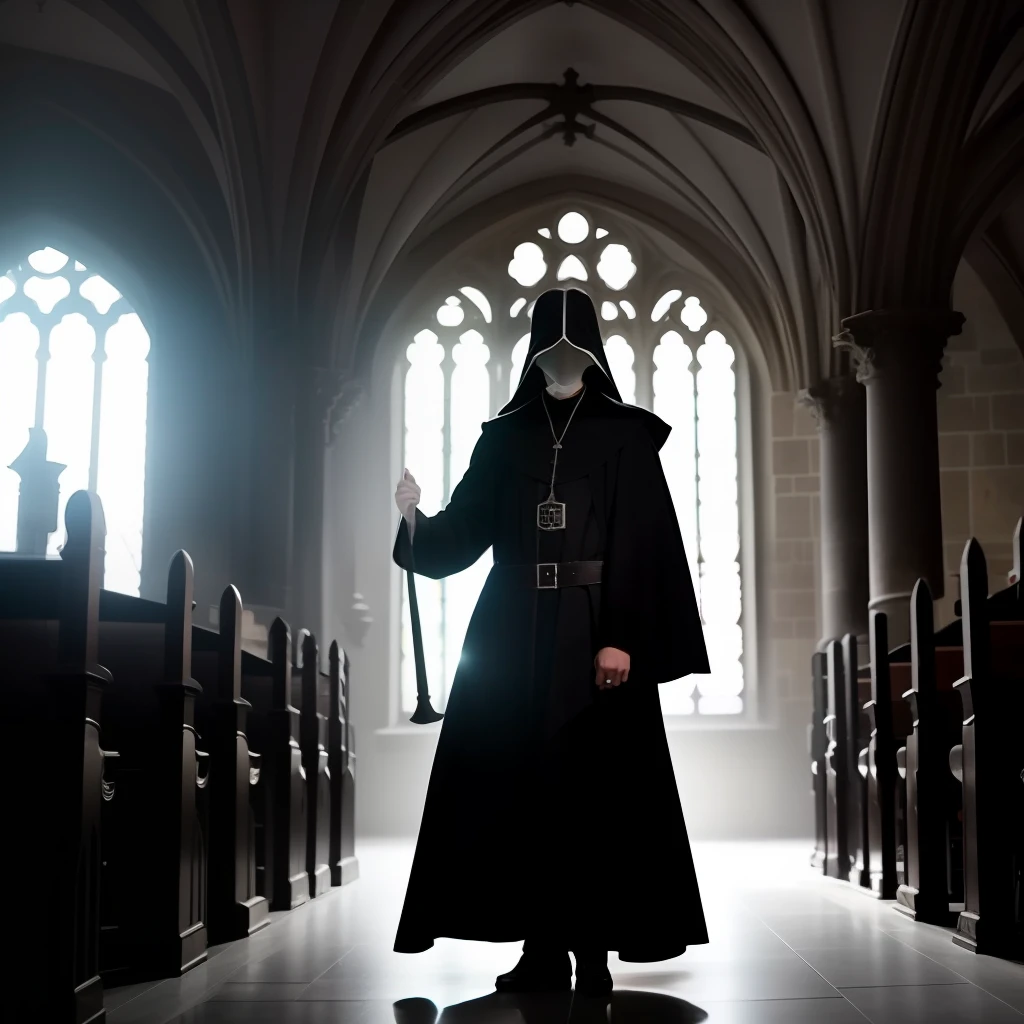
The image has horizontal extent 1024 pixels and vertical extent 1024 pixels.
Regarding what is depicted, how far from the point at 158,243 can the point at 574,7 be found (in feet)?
15.7

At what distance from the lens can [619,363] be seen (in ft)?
52.7

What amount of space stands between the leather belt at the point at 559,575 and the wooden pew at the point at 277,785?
8.66 feet

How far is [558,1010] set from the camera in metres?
3.75

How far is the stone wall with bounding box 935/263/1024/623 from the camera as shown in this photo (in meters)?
15.2

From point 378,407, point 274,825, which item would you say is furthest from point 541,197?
point 274,825

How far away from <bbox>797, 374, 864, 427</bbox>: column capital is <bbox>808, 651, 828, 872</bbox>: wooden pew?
4.22 meters

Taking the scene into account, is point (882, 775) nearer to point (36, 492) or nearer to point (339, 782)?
point (339, 782)

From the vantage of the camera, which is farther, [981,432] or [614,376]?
[614,376]

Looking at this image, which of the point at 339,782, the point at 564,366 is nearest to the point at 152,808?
the point at 564,366

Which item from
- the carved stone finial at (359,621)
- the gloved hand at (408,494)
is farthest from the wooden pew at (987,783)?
the carved stone finial at (359,621)

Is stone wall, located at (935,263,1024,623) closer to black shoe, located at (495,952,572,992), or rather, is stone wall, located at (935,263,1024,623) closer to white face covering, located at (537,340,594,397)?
white face covering, located at (537,340,594,397)

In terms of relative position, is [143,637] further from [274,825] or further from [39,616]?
[274,825]

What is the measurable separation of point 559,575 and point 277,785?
3.03 m

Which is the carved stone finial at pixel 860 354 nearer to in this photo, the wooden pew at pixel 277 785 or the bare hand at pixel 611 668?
the wooden pew at pixel 277 785
